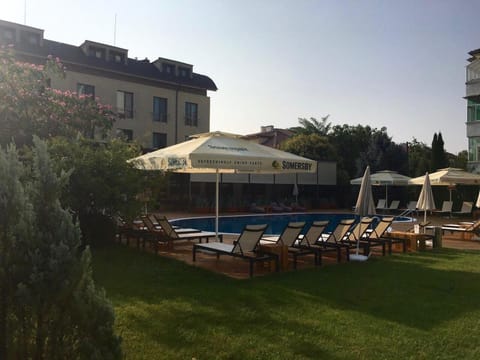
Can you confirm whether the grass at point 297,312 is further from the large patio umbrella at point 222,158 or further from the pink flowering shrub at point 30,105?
the pink flowering shrub at point 30,105

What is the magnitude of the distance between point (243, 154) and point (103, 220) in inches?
157

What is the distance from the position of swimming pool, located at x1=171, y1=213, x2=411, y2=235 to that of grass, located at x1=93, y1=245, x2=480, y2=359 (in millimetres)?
9499

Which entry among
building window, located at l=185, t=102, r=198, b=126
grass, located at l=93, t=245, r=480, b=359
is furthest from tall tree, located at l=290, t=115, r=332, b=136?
grass, located at l=93, t=245, r=480, b=359

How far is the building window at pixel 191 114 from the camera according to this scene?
36250 millimetres

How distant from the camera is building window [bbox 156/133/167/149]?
34500 mm

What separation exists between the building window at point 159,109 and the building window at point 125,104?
2.03 metres

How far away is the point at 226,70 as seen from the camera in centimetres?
1634

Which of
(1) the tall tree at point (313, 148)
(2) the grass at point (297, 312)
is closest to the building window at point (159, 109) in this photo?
(1) the tall tree at point (313, 148)

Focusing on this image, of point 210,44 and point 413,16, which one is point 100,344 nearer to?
point 210,44

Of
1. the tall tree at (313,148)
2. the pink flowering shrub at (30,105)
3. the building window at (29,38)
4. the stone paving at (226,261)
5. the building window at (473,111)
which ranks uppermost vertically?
the building window at (29,38)

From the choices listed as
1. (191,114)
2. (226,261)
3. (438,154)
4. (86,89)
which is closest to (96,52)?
(86,89)

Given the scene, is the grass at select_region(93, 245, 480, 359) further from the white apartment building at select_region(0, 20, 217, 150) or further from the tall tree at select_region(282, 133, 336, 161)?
the tall tree at select_region(282, 133, 336, 161)

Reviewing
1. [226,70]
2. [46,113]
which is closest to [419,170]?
[226,70]

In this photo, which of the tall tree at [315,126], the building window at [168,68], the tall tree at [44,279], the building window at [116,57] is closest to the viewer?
the tall tree at [44,279]
